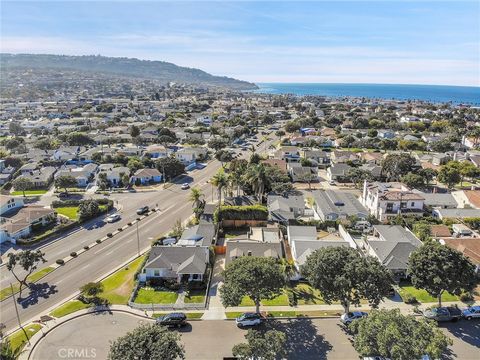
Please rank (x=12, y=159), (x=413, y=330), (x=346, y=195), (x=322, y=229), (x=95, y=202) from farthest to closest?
(x=12, y=159), (x=346, y=195), (x=95, y=202), (x=322, y=229), (x=413, y=330)

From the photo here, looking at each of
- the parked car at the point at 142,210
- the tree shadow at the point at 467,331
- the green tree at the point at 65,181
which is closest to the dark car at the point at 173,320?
the tree shadow at the point at 467,331

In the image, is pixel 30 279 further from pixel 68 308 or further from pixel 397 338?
pixel 397 338

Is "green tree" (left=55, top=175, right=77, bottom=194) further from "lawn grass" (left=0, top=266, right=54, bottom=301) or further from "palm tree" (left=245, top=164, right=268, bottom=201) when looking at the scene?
"palm tree" (left=245, top=164, right=268, bottom=201)

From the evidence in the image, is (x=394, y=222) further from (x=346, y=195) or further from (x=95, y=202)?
(x=95, y=202)

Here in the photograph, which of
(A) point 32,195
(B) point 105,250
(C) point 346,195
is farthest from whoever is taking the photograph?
(A) point 32,195

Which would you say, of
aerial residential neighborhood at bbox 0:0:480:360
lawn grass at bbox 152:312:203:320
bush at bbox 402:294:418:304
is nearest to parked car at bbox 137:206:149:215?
aerial residential neighborhood at bbox 0:0:480:360

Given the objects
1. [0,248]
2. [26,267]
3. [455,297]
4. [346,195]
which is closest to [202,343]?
[26,267]

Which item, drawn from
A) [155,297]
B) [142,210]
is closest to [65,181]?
[142,210]
